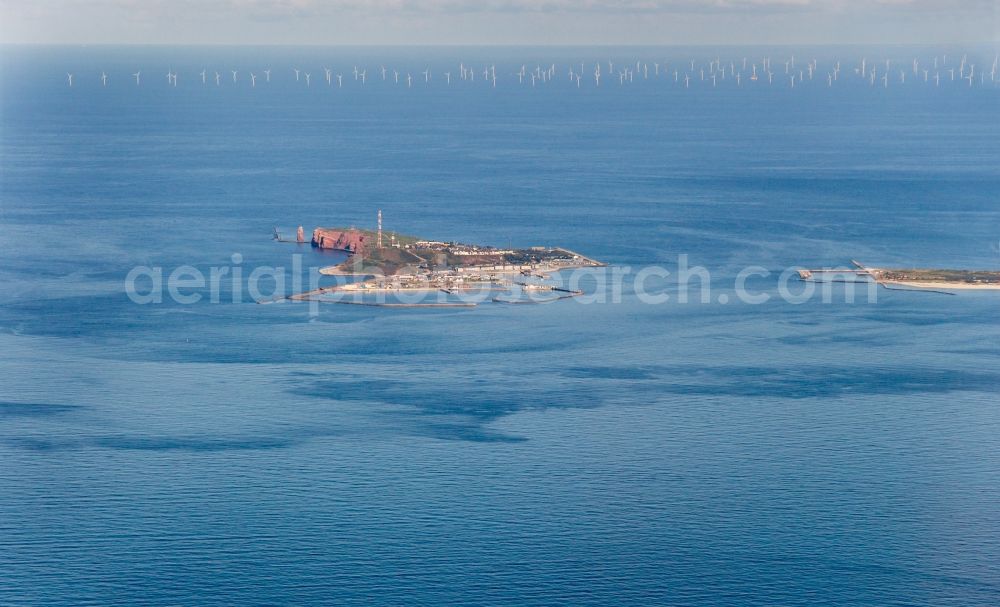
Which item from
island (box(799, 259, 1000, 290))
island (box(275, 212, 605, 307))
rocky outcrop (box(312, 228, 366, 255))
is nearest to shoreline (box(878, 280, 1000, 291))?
island (box(799, 259, 1000, 290))

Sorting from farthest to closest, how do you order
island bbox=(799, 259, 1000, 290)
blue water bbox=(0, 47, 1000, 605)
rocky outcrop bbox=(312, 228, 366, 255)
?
1. rocky outcrop bbox=(312, 228, 366, 255)
2. island bbox=(799, 259, 1000, 290)
3. blue water bbox=(0, 47, 1000, 605)

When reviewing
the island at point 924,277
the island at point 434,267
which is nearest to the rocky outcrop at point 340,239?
the island at point 434,267

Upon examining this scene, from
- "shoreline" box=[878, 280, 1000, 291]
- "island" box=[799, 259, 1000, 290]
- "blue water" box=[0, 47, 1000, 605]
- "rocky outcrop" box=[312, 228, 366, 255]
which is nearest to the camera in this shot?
"blue water" box=[0, 47, 1000, 605]

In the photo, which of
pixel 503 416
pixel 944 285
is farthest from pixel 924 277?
pixel 503 416

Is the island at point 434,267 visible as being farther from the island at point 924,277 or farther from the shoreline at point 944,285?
the shoreline at point 944,285

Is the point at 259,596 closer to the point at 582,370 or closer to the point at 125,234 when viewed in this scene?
the point at 582,370

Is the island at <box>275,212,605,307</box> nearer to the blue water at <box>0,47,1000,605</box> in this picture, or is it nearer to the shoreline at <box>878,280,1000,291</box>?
the blue water at <box>0,47,1000,605</box>

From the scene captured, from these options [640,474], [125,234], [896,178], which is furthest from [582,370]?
[896,178]
